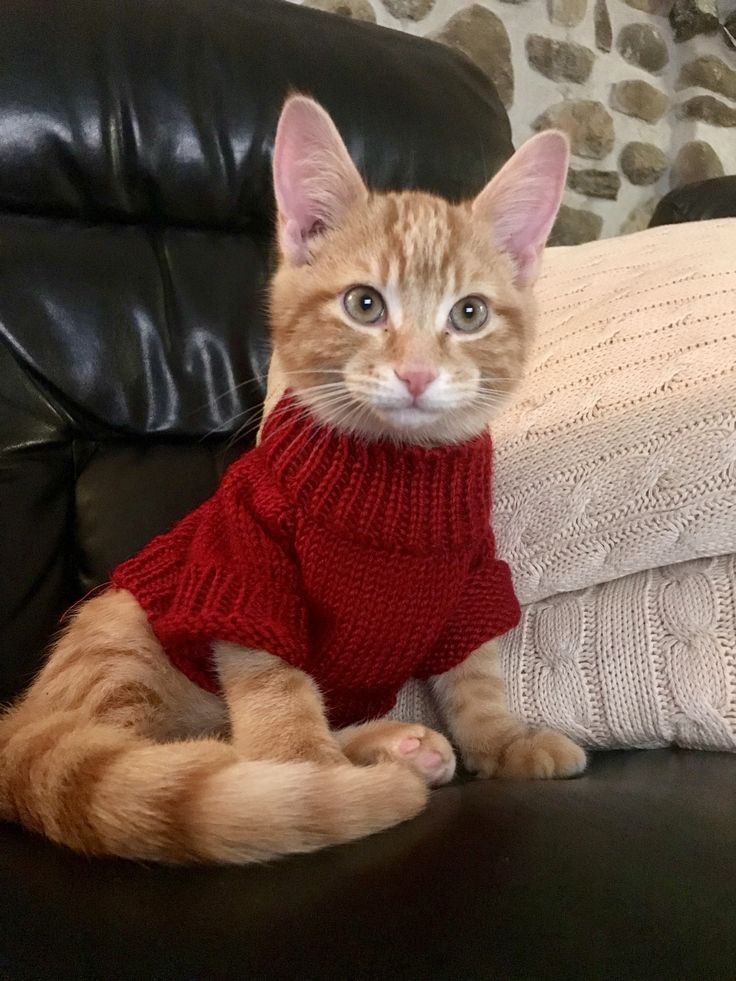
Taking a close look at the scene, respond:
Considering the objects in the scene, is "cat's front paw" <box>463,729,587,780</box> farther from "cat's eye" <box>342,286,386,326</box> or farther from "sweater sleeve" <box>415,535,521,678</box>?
"cat's eye" <box>342,286,386,326</box>

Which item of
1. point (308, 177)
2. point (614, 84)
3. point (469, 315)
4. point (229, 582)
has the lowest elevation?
point (229, 582)

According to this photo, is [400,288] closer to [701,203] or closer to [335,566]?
[335,566]

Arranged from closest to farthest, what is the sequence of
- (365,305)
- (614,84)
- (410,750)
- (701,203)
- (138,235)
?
(410,750) < (365,305) < (138,235) < (701,203) < (614,84)

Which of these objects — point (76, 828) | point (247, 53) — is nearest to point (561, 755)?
point (76, 828)

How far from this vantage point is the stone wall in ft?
8.68

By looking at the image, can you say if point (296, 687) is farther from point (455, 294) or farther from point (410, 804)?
point (455, 294)

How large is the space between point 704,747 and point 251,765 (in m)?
0.53

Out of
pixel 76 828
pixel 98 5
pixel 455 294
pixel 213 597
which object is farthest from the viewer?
pixel 98 5

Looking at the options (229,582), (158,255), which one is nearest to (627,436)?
(229,582)

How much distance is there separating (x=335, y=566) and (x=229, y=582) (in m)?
0.12

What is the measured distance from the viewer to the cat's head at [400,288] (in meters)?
0.91

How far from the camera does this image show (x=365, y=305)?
97cm

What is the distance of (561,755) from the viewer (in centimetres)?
90

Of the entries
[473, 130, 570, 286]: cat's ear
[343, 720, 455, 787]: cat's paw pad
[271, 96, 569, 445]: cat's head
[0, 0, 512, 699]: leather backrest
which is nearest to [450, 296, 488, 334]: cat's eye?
[271, 96, 569, 445]: cat's head
